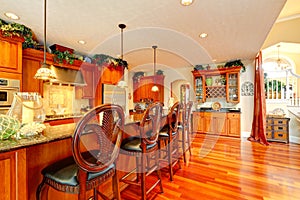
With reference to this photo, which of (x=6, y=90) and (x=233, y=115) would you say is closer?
(x=6, y=90)

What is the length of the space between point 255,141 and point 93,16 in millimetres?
5192

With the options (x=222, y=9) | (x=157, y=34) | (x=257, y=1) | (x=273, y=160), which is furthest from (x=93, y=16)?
(x=273, y=160)

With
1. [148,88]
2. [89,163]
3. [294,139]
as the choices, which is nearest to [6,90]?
[89,163]

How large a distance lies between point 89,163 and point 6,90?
273 cm

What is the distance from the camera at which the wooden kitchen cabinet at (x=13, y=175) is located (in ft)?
2.95

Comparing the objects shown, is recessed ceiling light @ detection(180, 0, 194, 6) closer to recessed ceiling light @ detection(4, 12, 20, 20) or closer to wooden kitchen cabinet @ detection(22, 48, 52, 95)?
recessed ceiling light @ detection(4, 12, 20, 20)

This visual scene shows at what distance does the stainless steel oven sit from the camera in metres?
2.64

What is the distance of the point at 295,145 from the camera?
4.09 m

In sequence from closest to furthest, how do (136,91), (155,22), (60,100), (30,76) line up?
(155,22)
(30,76)
(60,100)
(136,91)

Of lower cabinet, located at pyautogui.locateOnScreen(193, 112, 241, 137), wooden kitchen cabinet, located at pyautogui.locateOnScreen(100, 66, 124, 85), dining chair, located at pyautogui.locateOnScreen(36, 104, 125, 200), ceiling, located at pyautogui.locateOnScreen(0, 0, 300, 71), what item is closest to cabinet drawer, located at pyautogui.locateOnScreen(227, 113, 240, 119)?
lower cabinet, located at pyautogui.locateOnScreen(193, 112, 241, 137)

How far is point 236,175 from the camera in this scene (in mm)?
2564

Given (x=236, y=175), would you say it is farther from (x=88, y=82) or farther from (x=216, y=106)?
(x=88, y=82)

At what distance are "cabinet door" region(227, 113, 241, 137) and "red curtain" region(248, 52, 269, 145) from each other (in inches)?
16.1

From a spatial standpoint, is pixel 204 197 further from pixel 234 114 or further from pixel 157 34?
pixel 234 114
